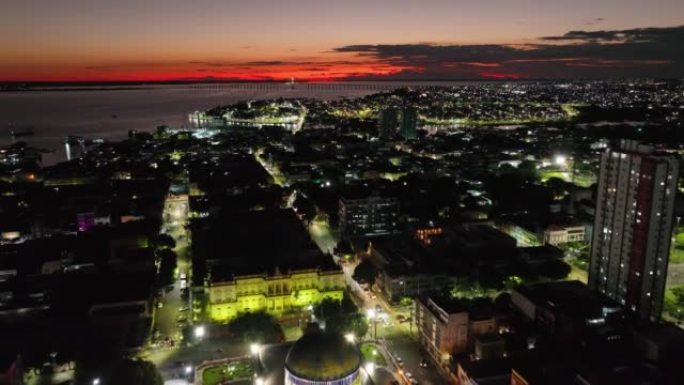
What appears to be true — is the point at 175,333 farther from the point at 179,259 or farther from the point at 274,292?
the point at 179,259

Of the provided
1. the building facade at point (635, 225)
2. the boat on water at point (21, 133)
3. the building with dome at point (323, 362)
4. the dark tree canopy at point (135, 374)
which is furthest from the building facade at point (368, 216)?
the boat on water at point (21, 133)

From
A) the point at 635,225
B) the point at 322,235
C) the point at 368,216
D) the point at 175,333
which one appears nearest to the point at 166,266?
the point at 175,333

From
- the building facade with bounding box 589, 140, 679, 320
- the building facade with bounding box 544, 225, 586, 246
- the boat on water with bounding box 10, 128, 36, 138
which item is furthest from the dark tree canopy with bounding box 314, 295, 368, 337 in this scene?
the boat on water with bounding box 10, 128, 36, 138

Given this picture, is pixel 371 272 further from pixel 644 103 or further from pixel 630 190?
pixel 644 103

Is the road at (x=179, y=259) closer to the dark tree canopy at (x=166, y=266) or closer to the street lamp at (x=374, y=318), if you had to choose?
the dark tree canopy at (x=166, y=266)

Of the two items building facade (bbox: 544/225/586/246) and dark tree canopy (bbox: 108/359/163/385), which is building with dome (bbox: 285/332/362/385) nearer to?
dark tree canopy (bbox: 108/359/163/385)

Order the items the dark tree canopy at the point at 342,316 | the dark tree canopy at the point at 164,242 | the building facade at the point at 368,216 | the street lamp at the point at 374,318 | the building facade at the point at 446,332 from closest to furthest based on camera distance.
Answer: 1. the building facade at the point at 446,332
2. the dark tree canopy at the point at 342,316
3. the street lamp at the point at 374,318
4. the dark tree canopy at the point at 164,242
5. the building facade at the point at 368,216

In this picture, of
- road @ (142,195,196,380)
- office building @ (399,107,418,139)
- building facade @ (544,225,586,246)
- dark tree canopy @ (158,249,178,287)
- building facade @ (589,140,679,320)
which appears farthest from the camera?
office building @ (399,107,418,139)
